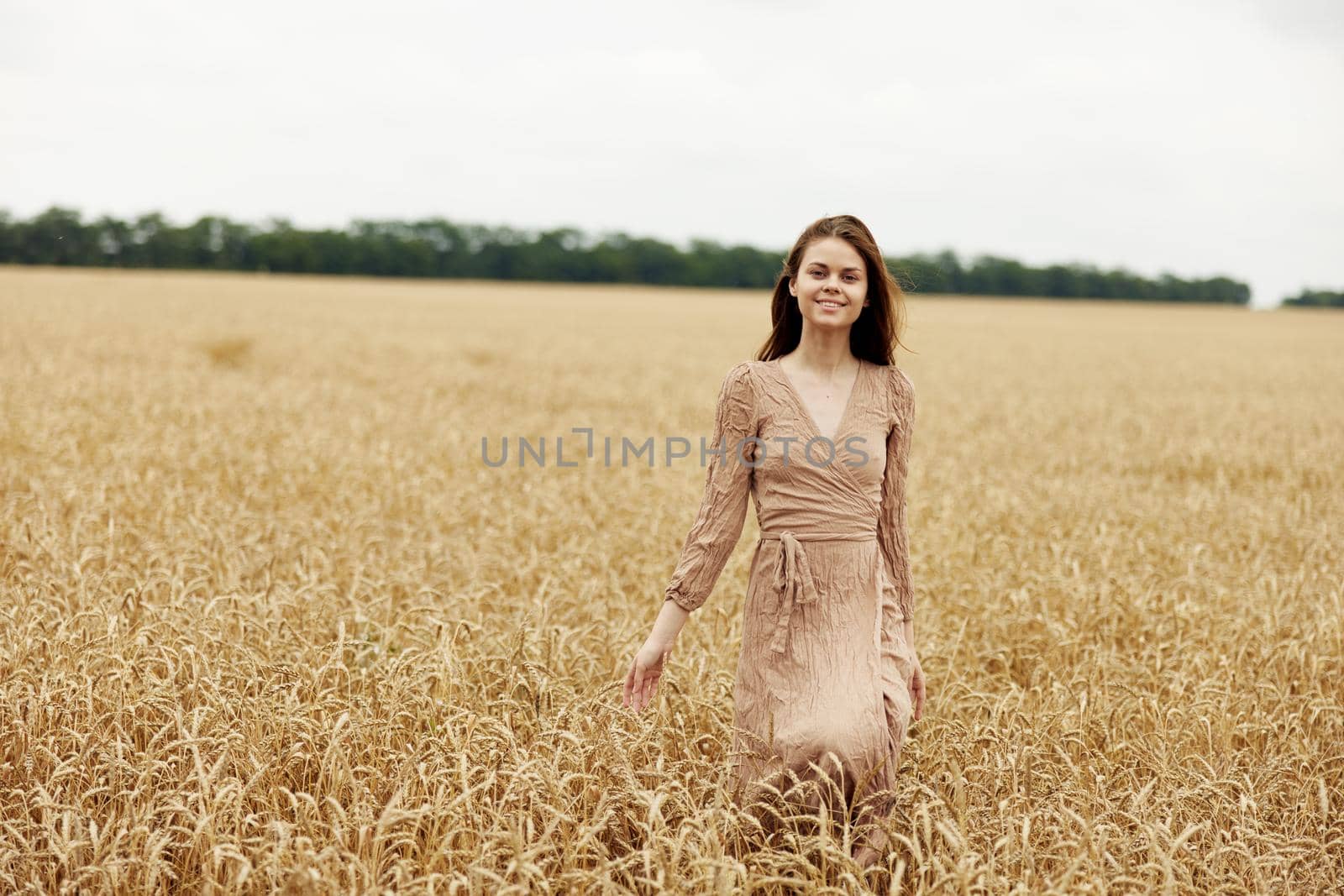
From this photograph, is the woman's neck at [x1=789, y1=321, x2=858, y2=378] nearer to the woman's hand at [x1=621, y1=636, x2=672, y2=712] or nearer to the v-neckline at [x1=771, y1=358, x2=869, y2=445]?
the v-neckline at [x1=771, y1=358, x2=869, y2=445]

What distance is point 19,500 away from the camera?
5.79m

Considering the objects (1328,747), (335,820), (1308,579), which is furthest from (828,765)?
(1308,579)

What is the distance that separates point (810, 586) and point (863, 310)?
761 millimetres

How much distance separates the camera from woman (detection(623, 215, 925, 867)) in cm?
→ 244

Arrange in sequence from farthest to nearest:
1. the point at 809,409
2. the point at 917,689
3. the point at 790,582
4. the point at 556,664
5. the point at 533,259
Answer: the point at 533,259
the point at 556,664
the point at 917,689
the point at 809,409
the point at 790,582

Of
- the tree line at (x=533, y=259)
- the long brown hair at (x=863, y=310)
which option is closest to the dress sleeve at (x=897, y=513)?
the long brown hair at (x=863, y=310)

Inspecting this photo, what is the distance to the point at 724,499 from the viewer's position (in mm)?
2611

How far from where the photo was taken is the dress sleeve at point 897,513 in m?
2.68

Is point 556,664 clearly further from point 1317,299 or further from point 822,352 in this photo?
point 1317,299

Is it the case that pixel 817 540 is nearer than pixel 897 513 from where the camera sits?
Yes

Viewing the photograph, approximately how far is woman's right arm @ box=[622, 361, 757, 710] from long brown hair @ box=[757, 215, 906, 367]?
0.21 metres

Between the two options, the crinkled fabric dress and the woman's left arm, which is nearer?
the crinkled fabric dress

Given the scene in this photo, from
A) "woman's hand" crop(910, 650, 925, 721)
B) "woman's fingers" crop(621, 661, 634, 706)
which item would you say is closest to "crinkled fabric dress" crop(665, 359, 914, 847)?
"woman's hand" crop(910, 650, 925, 721)

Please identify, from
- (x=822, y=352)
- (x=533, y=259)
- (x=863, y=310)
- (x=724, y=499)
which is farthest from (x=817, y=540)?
(x=533, y=259)
